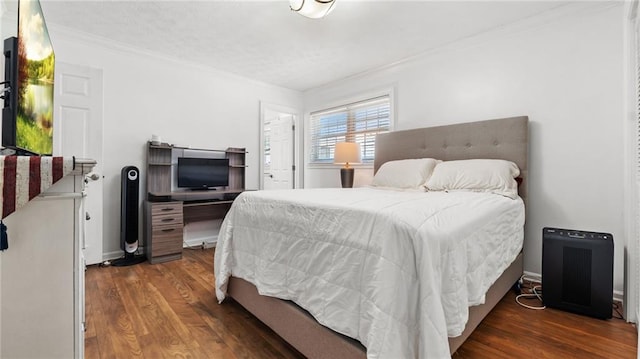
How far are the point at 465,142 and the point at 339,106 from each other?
2094mm

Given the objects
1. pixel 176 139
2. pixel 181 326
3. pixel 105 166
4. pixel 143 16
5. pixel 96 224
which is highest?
pixel 143 16

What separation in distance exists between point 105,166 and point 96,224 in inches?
25.8

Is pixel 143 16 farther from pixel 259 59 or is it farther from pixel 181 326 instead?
pixel 181 326

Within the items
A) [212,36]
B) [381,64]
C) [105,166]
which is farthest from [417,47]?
[105,166]

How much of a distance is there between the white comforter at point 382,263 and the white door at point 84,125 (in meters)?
2.22

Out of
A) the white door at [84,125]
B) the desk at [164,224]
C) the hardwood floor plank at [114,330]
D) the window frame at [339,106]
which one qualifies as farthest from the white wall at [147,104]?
the hardwood floor plank at [114,330]

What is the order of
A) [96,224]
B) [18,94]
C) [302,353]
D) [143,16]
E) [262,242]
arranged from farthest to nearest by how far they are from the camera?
[96,224], [143,16], [262,242], [302,353], [18,94]

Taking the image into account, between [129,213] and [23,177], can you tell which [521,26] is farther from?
[129,213]

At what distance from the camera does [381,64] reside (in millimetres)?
3822

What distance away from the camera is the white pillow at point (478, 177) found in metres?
2.41

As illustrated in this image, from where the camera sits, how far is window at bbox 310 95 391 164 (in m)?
4.00

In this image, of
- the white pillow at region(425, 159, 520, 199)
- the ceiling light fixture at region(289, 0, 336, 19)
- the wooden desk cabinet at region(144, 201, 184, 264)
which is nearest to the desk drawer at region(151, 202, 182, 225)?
the wooden desk cabinet at region(144, 201, 184, 264)

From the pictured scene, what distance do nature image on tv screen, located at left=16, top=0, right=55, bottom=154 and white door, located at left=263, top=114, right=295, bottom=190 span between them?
3484 mm

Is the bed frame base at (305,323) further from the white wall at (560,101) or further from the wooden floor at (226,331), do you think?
the white wall at (560,101)
